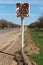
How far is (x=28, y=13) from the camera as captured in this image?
15078mm

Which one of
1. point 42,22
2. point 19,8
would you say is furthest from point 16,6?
point 42,22

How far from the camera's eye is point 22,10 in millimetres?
15070

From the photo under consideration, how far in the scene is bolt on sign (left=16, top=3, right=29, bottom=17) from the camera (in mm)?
15078

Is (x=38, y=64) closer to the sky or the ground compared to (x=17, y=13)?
closer to the ground

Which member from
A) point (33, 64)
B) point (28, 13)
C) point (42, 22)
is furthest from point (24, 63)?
point (42, 22)

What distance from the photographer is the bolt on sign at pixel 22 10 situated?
15078mm

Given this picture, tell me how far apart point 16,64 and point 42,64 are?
1219mm

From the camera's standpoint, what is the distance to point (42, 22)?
126 meters

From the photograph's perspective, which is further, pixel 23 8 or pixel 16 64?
pixel 23 8

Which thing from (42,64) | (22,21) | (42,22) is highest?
(22,21)

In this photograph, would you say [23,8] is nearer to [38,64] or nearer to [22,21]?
[22,21]

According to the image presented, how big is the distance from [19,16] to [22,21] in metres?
0.56

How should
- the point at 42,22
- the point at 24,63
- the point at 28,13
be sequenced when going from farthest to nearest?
the point at 42,22 < the point at 28,13 < the point at 24,63

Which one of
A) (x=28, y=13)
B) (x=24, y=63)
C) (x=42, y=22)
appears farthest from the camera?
(x=42, y=22)
